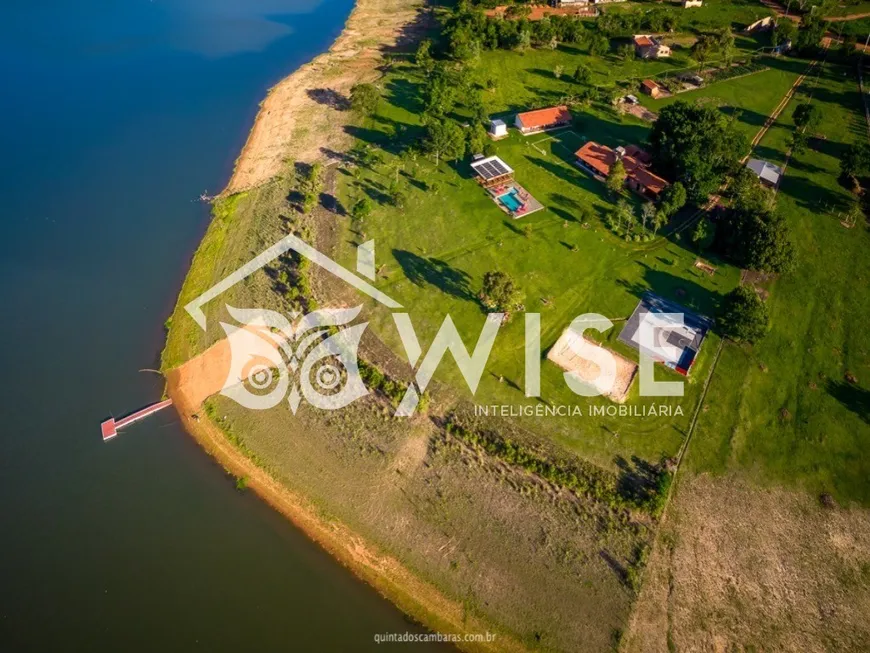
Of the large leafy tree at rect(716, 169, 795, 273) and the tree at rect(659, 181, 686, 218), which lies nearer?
the large leafy tree at rect(716, 169, 795, 273)

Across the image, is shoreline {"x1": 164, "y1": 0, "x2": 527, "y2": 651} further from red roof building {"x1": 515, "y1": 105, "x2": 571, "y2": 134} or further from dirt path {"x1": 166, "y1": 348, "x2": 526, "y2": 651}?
red roof building {"x1": 515, "y1": 105, "x2": 571, "y2": 134}

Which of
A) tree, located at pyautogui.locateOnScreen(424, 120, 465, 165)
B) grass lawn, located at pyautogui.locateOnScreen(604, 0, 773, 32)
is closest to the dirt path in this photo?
tree, located at pyautogui.locateOnScreen(424, 120, 465, 165)

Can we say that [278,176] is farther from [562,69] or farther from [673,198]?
[673,198]

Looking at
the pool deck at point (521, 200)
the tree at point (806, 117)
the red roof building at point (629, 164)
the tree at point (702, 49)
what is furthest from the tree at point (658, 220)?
the tree at point (702, 49)

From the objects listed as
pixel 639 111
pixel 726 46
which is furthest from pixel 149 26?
pixel 726 46

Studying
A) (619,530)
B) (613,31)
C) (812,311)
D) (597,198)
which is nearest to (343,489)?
(619,530)

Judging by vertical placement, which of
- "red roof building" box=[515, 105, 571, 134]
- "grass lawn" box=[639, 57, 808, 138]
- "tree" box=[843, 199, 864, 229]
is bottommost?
"tree" box=[843, 199, 864, 229]

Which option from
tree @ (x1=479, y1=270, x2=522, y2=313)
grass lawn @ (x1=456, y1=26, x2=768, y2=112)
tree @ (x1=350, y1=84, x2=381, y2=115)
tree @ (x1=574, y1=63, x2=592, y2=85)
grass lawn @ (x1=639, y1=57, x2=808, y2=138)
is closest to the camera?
tree @ (x1=479, y1=270, x2=522, y2=313)
